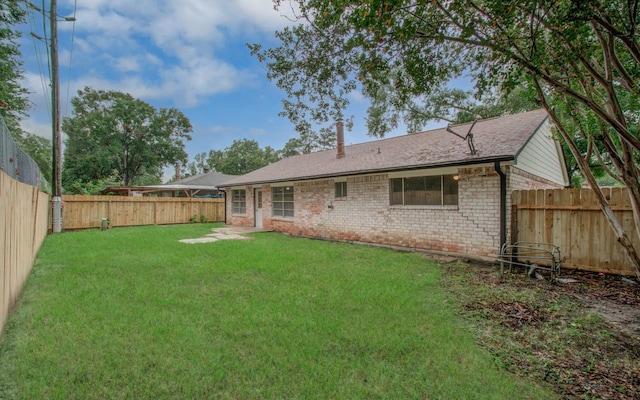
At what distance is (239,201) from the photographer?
15.5 meters

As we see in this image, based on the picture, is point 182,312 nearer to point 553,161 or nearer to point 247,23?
point 247,23

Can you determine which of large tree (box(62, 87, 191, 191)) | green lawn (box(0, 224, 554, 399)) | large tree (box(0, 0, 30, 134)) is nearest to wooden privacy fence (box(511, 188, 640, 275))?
green lawn (box(0, 224, 554, 399))

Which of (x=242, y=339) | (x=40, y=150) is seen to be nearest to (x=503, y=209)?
(x=242, y=339)

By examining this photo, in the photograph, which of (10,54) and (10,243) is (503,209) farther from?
(10,54)

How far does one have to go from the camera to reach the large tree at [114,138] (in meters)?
26.5

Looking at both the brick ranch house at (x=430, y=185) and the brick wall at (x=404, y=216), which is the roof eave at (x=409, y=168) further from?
the brick wall at (x=404, y=216)

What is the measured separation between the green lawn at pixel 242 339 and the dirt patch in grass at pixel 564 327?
0.28 metres

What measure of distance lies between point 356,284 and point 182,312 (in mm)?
2648

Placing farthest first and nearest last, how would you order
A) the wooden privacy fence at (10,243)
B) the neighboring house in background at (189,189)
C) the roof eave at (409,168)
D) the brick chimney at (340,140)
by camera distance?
the neighboring house in background at (189,189)
the brick chimney at (340,140)
the roof eave at (409,168)
the wooden privacy fence at (10,243)

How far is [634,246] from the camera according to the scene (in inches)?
211

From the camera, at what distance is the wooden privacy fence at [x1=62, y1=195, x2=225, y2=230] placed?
12547 mm

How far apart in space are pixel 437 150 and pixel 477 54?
11.2ft

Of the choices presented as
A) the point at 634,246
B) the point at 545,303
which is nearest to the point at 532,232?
the point at 634,246

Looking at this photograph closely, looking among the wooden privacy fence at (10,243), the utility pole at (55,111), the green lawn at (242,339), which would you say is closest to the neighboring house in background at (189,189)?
the utility pole at (55,111)
